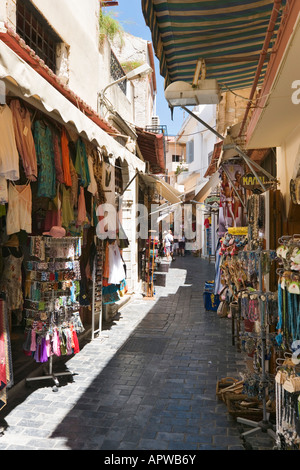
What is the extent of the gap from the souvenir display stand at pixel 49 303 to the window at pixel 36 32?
337 centimetres

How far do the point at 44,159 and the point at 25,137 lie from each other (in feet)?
1.45

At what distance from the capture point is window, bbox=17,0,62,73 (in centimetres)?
556

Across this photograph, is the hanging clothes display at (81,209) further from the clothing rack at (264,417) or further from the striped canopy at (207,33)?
the clothing rack at (264,417)

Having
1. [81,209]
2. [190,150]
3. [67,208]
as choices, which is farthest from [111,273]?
[190,150]

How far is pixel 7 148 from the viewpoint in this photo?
3750mm

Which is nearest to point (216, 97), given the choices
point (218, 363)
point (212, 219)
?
point (218, 363)

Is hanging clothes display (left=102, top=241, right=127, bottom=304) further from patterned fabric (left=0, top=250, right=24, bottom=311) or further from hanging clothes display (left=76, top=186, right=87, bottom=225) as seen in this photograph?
patterned fabric (left=0, top=250, right=24, bottom=311)

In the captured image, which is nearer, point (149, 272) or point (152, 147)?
point (149, 272)

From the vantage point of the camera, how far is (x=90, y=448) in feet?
11.9

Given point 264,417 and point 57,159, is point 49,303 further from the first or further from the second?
point 264,417

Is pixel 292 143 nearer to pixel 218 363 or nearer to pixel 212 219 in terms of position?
pixel 218 363

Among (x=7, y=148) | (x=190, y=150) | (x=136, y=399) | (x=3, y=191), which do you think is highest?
(x=190, y=150)

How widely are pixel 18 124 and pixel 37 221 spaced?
6.91 ft

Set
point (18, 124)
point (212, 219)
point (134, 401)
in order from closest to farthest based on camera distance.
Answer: point (18, 124) < point (134, 401) < point (212, 219)
